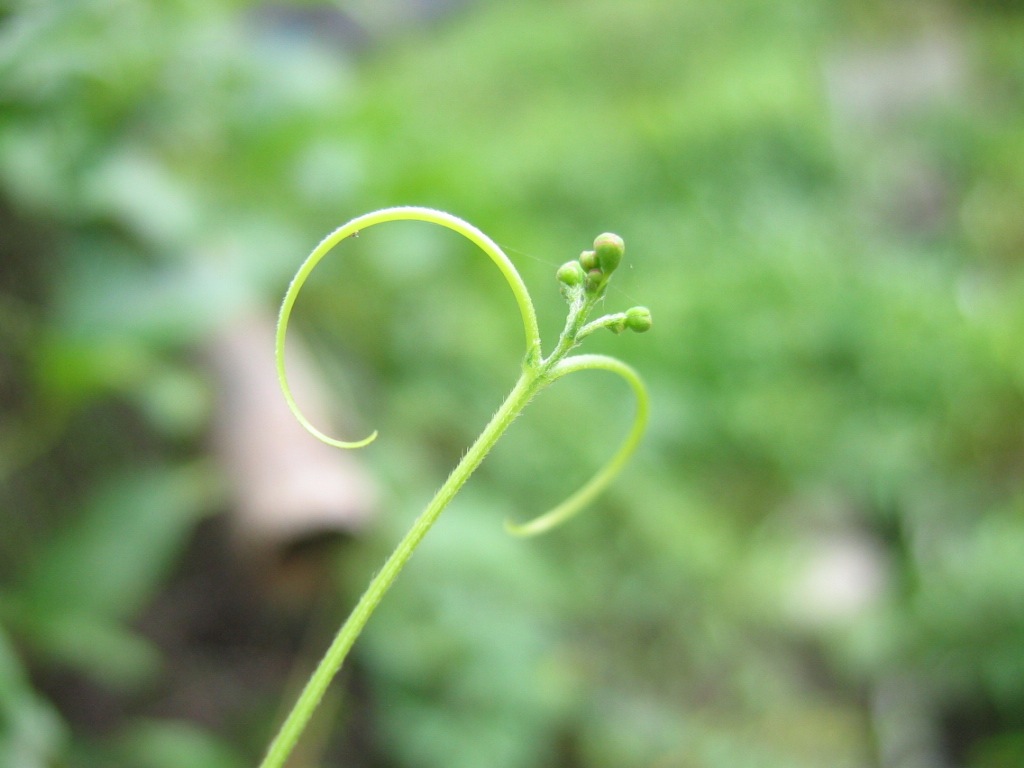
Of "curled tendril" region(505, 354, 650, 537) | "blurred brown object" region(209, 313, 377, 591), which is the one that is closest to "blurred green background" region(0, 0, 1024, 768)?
"blurred brown object" region(209, 313, 377, 591)

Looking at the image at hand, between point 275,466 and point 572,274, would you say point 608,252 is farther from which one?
point 275,466

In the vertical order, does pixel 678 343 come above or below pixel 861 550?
above

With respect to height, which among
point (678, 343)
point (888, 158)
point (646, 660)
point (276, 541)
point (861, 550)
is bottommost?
point (276, 541)

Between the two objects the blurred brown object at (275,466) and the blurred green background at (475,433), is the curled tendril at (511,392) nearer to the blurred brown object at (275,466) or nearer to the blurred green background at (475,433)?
the blurred green background at (475,433)

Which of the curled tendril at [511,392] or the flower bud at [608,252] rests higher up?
the flower bud at [608,252]

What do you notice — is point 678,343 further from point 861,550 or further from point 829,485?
point 861,550

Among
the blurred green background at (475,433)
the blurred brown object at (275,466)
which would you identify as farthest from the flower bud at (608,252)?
the blurred brown object at (275,466)

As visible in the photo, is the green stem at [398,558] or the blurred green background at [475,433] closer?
the green stem at [398,558]

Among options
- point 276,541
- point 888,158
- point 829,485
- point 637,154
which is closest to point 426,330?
point 276,541

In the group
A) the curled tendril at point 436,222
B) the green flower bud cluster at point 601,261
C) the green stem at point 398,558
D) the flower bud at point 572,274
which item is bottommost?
the green stem at point 398,558

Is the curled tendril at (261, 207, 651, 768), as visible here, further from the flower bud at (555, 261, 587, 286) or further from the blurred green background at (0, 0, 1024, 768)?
the blurred green background at (0, 0, 1024, 768)
